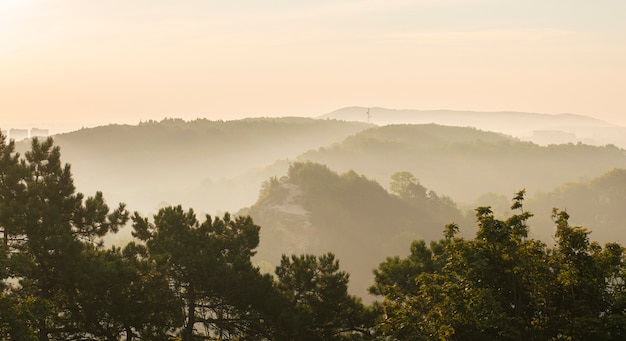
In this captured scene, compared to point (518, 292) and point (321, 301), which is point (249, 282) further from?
point (518, 292)

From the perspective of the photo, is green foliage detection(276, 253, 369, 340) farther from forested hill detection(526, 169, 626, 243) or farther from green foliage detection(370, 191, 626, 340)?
forested hill detection(526, 169, 626, 243)

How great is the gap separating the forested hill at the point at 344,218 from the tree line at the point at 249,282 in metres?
60.6

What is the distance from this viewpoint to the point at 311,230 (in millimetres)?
93125

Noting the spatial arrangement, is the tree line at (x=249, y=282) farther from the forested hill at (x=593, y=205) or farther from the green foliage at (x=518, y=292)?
the forested hill at (x=593, y=205)

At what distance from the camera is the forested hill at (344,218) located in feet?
298

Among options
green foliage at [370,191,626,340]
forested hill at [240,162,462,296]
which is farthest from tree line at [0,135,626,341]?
forested hill at [240,162,462,296]

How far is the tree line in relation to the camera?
1547 cm

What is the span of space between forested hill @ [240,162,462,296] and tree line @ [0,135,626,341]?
6058cm

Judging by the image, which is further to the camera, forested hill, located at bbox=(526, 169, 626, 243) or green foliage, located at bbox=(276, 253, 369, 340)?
forested hill, located at bbox=(526, 169, 626, 243)

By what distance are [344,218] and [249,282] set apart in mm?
76359

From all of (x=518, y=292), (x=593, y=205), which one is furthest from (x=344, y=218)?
(x=518, y=292)

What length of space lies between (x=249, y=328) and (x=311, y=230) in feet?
230

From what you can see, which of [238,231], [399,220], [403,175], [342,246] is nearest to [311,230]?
[342,246]

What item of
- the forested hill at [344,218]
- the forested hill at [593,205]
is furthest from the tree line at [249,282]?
the forested hill at [593,205]
